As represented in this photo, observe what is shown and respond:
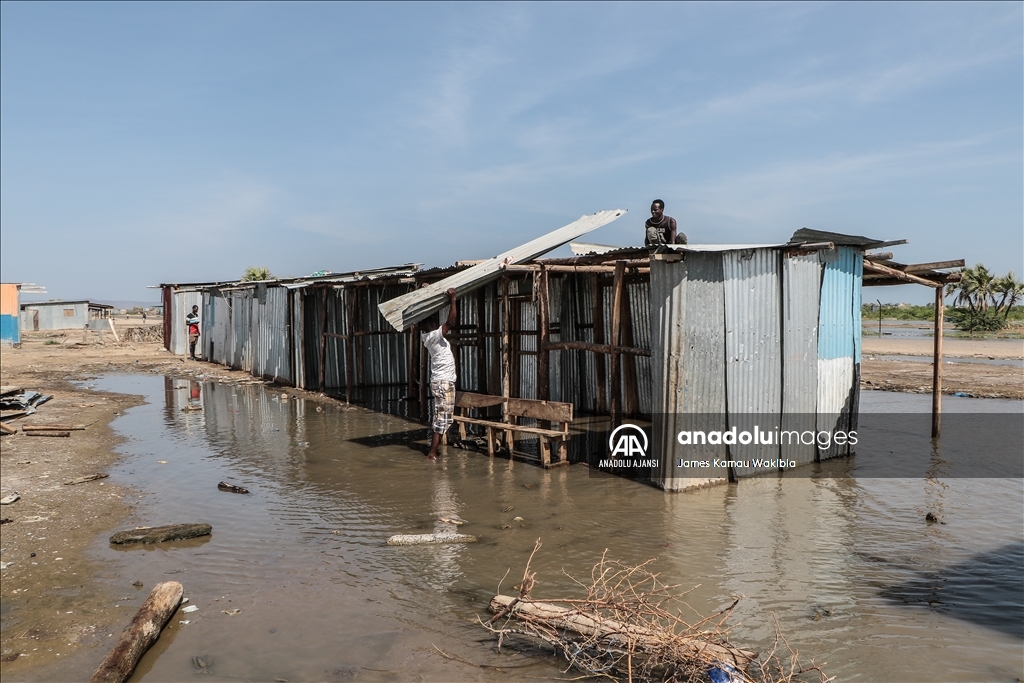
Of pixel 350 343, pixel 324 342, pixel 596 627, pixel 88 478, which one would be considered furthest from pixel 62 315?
pixel 596 627

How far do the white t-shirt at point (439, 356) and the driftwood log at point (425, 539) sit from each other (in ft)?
11.9

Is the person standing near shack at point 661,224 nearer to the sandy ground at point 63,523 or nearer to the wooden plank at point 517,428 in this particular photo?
the wooden plank at point 517,428

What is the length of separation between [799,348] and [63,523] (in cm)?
928

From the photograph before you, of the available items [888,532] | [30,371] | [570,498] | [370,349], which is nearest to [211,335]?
[30,371]

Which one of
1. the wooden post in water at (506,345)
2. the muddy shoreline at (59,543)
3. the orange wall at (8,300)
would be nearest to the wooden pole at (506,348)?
the wooden post in water at (506,345)

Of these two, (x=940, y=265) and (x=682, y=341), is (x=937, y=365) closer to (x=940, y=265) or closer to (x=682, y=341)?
(x=940, y=265)

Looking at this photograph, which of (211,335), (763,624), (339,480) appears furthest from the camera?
(211,335)

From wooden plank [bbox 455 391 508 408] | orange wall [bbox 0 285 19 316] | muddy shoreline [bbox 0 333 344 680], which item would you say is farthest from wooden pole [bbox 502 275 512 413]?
orange wall [bbox 0 285 19 316]

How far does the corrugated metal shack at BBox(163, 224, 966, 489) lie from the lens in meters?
8.36

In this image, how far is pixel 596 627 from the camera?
4.49 meters

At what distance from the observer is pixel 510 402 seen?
10.2 metres

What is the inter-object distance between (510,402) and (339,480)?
268 cm

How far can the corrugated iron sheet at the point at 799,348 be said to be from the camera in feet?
30.6

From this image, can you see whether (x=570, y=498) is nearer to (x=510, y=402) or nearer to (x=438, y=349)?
(x=510, y=402)
